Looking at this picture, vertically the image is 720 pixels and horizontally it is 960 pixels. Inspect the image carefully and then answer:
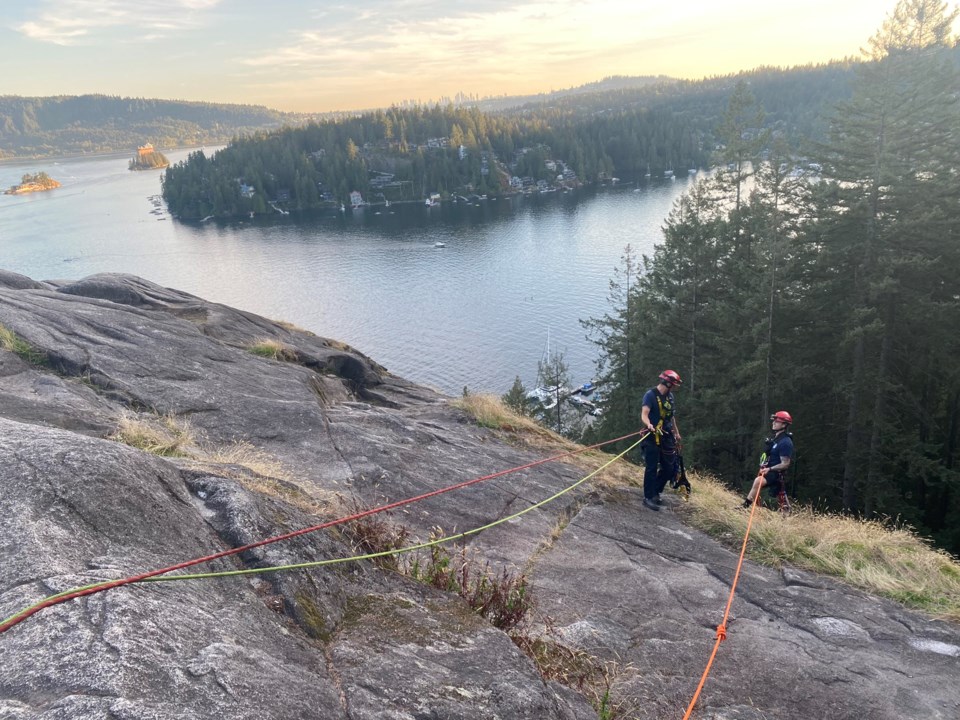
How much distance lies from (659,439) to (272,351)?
820cm

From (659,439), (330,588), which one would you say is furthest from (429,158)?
(330,588)

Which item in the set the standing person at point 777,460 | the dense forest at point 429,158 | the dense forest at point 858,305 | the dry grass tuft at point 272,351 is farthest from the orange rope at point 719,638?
the dense forest at point 429,158

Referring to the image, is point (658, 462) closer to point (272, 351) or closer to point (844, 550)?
point (844, 550)

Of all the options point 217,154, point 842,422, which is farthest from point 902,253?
point 217,154

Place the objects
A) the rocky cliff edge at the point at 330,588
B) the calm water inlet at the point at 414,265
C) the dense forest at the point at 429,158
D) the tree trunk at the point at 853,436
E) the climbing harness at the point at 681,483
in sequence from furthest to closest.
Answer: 1. the dense forest at the point at 429,158
2. the calm water inlet at the point at 414,265
3. the tree trunk at the point at 853,436
4. the climbing harness at the point at 681,483
5. the rocky cliff edge at the point at 330,588

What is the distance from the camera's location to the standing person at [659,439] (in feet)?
28.1

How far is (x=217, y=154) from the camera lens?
16712cm

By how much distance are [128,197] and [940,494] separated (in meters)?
195

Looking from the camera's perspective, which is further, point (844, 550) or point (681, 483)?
point (681, 483)

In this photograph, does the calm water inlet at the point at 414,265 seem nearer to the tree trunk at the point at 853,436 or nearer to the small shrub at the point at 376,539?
the tree trunk at the point at 853,436

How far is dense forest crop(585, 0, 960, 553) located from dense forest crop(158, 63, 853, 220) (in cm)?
12711

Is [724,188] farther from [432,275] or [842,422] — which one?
[432,275]

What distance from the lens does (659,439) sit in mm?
8680

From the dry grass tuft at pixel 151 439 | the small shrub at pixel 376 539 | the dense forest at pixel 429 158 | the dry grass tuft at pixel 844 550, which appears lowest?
the dry grass tuft at pixel 844 550
